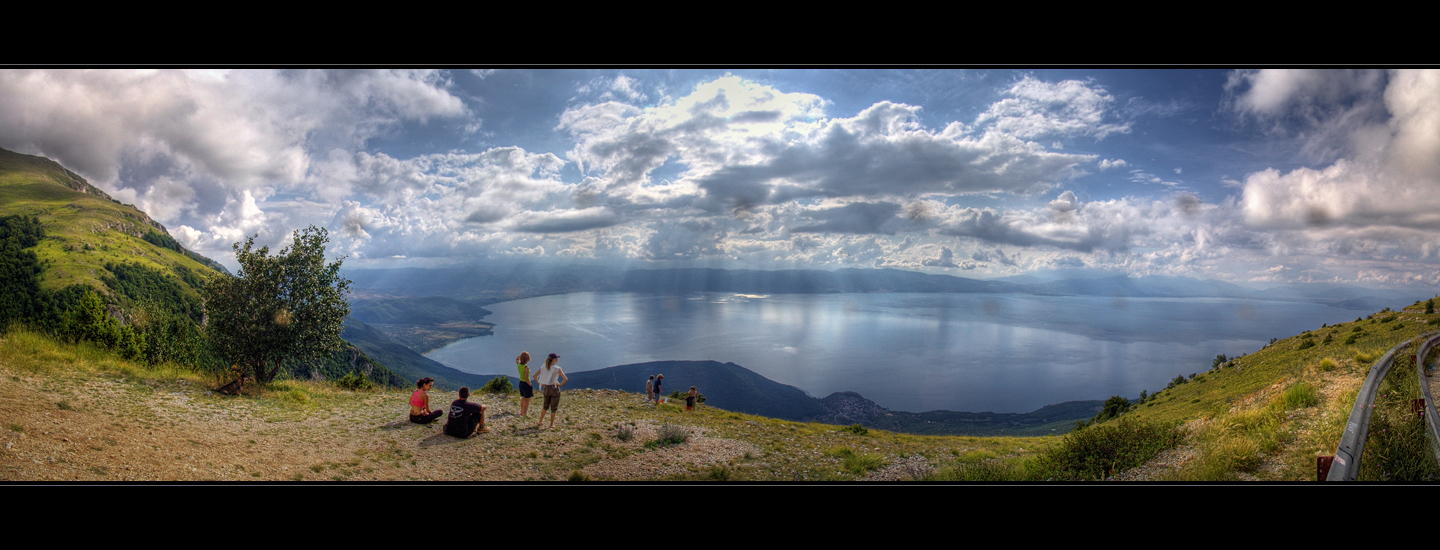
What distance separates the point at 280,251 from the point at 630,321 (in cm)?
6126

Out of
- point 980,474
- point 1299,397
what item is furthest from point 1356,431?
point 980,474

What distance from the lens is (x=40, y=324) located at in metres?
7.46

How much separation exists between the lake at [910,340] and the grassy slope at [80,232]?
20.9m

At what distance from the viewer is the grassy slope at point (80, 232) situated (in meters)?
18.2

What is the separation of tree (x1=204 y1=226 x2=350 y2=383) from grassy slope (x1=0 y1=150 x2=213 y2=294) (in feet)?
53.4

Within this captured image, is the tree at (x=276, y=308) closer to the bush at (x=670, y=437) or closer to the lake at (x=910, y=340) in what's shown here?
the bush at (x=670, y=437)

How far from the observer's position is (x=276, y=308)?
Answer: 8.24 meters

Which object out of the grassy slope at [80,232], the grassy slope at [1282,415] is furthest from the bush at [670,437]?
the grassy slope at [80,232]

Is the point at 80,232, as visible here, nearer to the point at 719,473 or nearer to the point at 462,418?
the point at 462,418

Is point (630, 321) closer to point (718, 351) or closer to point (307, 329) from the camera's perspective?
point (718, 351)

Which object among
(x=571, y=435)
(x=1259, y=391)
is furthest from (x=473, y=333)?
(x=1259, y=391)

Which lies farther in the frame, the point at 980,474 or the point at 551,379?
the point at 551,379

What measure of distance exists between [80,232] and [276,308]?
31852mm
